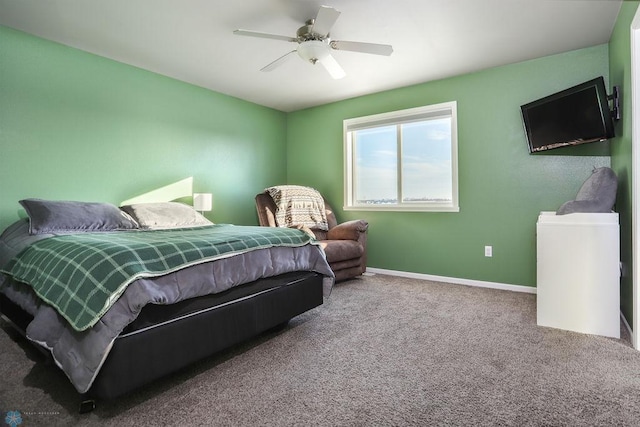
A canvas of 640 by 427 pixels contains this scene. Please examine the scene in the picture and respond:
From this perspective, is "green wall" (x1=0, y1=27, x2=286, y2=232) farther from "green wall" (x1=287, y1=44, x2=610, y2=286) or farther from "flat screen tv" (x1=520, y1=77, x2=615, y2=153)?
"flat screen tv" (x1=520, y1=77, x2=615, y2=153)

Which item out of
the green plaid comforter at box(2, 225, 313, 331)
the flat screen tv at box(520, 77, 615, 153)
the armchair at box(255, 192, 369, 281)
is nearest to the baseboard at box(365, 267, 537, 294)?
the armchair at box(255, 192, 369, 281)

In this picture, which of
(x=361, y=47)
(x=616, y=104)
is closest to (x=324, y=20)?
(x=361, y=47)

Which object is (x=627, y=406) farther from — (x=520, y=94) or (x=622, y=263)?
(x=520, y=94)

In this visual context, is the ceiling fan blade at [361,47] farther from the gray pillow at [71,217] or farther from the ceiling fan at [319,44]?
the gray pillow at [71,217]

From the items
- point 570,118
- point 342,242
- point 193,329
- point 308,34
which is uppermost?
point 308,34

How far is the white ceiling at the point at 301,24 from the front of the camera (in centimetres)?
244

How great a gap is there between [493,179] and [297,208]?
2273mm

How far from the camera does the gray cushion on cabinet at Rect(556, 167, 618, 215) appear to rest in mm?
2352

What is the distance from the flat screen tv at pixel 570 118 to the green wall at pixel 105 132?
3460 millimetres

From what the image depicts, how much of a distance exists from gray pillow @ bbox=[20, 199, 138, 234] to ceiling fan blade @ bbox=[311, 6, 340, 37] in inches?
86.5

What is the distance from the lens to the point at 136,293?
1457mm

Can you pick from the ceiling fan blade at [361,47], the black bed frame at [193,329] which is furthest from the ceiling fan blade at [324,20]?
the black bed frame at [193,329]

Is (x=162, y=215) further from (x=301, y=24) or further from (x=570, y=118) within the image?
(x=570, y=118)

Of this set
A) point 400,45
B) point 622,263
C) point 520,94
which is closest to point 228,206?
point 400,45
